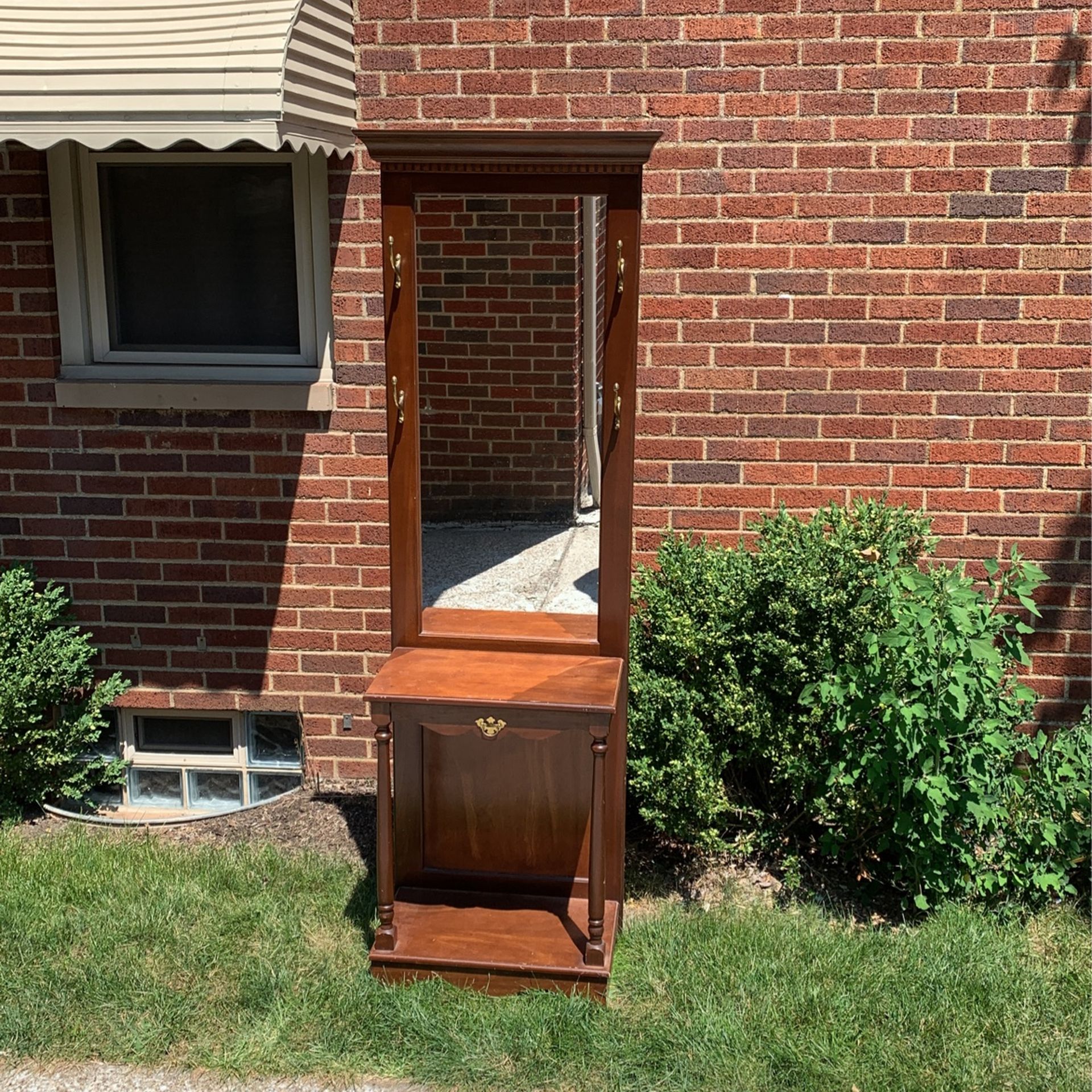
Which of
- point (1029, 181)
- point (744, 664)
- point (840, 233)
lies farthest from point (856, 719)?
point (1029, 181)

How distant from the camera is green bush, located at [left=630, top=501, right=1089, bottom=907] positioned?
4.14m

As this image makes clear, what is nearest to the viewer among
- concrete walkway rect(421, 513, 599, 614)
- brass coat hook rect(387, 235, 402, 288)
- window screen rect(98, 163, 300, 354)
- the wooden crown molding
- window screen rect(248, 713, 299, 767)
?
the wooden crown molding

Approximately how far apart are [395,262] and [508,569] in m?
1.04

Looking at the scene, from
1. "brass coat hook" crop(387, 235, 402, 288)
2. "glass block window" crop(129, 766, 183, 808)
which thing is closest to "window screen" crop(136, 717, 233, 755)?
"glass block window" crop(129, 766, 183, 808)

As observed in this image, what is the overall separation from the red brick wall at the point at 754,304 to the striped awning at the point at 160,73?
69 centimetres

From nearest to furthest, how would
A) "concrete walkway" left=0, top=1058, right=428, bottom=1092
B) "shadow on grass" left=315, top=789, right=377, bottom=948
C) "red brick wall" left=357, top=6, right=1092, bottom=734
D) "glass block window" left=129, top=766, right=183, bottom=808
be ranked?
"concrete walkway" left=0, top=1058, right=428, bottom=1092, "shadow on grass" left=315, top=789, right=377, bottom=948, "red brick wall" left=357, top=6, right=1092, bottom=734, "glass block window" left=129, top=766, right=183, bottom=808

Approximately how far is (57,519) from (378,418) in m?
1.44

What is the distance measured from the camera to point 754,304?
4773 mm

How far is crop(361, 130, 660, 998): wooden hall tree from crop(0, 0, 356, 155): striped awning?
0.57 metres

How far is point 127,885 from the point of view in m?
4.48

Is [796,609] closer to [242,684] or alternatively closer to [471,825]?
[471,825]

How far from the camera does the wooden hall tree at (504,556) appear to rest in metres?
3.76

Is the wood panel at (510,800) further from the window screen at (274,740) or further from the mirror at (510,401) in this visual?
the window screen at (274,740)

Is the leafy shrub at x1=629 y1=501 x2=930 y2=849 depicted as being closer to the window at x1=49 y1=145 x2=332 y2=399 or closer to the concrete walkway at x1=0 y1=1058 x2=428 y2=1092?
the concrete walkway at x1=0 y1=1058 x2=428 y2=1092
